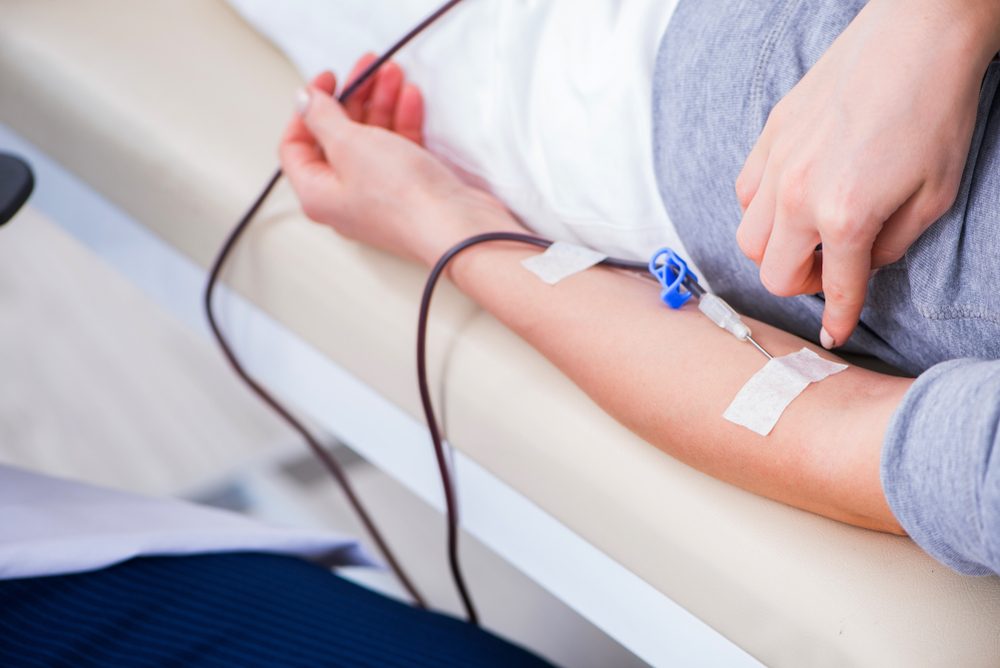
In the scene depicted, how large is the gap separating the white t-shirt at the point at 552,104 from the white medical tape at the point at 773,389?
153 millimetres

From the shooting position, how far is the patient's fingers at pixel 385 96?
33.1 inches

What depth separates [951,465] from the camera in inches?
18.7

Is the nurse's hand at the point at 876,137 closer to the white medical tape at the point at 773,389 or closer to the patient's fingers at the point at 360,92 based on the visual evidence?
the white medical tape at the point at 773,389

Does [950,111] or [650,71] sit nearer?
[950,111]

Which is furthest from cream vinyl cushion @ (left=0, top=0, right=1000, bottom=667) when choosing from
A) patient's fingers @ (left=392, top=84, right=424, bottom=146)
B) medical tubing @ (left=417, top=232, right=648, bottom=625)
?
patient's fingers @ (left=392, top=84, right=424, bottom=146)

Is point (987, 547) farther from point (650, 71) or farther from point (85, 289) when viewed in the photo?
point (85, 289)

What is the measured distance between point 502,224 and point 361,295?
0.13 m

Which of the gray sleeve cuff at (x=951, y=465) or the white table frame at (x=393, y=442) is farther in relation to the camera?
the white table frame at (x=393, y=442)

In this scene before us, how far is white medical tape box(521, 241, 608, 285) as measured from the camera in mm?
689

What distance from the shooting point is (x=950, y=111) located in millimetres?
530

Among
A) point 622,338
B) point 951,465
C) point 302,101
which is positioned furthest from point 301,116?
point 951,465

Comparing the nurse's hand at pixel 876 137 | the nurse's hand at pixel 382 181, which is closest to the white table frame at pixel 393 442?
the nurse's hand at pixel 382 181

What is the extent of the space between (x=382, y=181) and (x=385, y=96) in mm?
120

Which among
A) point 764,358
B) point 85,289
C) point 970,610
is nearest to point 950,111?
point 764,358
